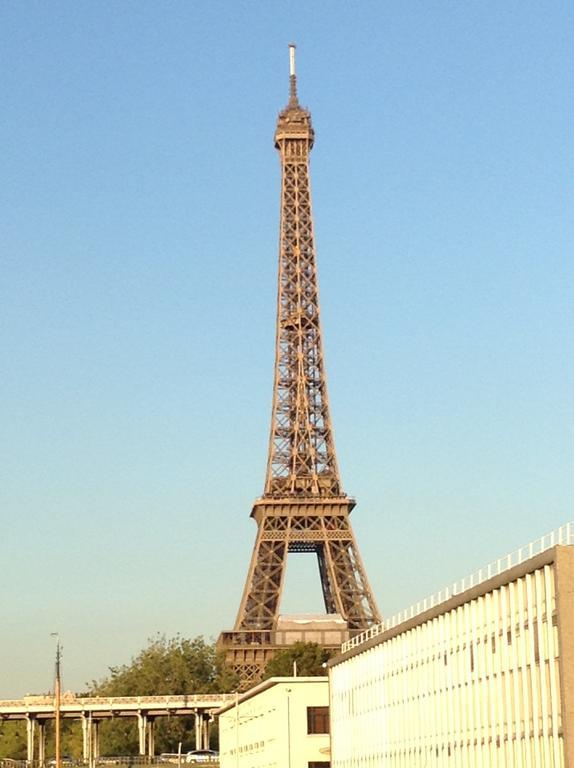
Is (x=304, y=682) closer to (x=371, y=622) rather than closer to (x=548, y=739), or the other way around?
(x=548, y=739)

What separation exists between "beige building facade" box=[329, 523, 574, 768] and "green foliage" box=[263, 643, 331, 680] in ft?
208

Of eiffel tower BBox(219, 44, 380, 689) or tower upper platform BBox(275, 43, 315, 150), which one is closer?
eiffel tower BBox(219, 44, 380, 689)

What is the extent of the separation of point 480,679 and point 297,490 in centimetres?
10920

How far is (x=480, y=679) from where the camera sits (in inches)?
2331

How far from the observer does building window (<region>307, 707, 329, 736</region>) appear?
97.7 m

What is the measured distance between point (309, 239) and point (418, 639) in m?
113

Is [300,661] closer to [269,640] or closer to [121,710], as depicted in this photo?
[269,640]

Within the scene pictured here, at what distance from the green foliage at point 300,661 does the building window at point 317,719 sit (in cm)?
4801

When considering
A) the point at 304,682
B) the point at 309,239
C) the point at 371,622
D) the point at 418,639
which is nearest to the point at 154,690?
the point at 371,622

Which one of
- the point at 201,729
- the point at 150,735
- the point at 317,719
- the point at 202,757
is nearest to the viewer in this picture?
the point at 317,719

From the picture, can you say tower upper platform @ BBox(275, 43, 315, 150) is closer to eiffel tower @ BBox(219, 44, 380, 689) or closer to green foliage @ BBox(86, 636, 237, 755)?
eiffel tower @ BBox(219, 44, 380, 689)

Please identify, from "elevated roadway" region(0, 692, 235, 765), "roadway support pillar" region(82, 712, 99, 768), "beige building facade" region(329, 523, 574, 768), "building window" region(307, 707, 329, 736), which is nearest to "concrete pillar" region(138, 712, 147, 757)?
"elevated roadway" region(0, 692, 235, 765)

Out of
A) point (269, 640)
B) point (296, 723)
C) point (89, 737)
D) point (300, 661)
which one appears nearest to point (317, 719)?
point (296, 723)

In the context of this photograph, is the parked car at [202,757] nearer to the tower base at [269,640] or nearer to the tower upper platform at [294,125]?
the tower base at [269,640]
